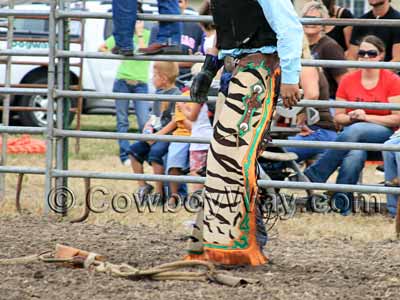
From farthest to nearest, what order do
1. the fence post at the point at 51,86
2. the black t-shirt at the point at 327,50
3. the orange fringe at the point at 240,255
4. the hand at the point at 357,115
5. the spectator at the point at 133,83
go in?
the spectator at the point at 133,83 → the black t-shirt at the point at 327,50 → the hand at the point at 357,115 → the fence post at the point at 51,86 → the orange fringe at the point at 240,255

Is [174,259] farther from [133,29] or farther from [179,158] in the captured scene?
[179,158]

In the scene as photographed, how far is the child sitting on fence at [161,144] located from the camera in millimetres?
9547

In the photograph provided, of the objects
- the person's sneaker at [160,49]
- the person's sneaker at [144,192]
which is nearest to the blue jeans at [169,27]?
the person's sneaker at [160,49]

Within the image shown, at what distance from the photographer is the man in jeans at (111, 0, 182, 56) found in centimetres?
780

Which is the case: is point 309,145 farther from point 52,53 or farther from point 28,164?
point 28,164

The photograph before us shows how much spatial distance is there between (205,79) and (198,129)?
9.52 feet

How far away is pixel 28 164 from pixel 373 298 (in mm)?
8278

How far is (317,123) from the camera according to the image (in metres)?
9.56

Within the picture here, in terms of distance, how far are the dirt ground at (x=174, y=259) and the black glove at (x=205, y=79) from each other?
1.02 m

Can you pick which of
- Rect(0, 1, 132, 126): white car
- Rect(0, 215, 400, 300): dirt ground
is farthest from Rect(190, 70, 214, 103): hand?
Rect(0, 1, 132, 126): white car

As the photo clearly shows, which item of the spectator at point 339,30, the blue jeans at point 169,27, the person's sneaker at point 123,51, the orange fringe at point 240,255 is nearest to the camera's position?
the orange fringe at point 240,255

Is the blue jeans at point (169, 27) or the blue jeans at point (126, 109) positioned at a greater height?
the blue jeans at point (169, 27)

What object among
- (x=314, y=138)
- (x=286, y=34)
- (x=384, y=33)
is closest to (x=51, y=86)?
(x=314, y=138)

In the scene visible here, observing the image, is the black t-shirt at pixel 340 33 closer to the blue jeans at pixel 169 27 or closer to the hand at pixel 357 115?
the hand at pixel 357 115
